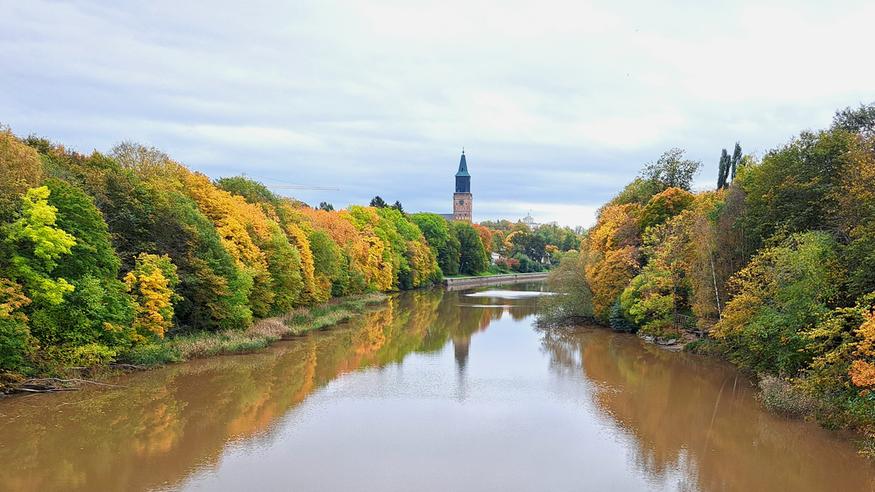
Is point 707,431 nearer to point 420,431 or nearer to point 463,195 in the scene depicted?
point 420,431

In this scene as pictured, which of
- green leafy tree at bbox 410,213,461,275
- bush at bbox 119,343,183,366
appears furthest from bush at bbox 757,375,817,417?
green leafy tree at bbox 410,213,461,275

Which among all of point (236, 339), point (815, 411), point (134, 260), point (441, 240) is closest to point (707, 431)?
point (815, 411)

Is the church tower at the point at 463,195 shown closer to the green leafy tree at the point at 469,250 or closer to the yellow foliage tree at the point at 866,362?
the green leafy tree at the point at 469,250

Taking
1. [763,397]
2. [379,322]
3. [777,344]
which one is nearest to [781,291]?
[777,344]

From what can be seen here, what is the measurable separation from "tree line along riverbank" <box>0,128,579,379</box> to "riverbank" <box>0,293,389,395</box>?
0.38 feet

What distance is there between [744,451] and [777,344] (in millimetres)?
5267

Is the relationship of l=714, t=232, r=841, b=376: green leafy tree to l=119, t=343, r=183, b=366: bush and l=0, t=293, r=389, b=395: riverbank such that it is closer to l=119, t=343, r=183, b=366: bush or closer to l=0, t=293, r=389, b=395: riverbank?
l=0, t=293, r=389, b=395: riverbank

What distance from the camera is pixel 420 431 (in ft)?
72.0

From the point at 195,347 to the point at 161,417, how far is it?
987 cm

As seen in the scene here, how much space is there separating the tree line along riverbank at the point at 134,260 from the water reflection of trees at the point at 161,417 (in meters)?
1.86

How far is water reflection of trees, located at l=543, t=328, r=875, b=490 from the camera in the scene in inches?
720

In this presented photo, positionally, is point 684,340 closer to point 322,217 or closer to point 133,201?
point 133,201

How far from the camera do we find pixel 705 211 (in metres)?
37.3

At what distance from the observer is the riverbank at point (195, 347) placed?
24.8 m
